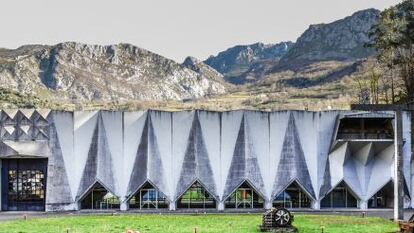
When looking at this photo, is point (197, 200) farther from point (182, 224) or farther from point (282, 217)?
point (282, 217)

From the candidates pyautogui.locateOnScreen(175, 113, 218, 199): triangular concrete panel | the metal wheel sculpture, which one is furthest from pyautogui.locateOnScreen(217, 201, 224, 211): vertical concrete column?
the metal wheel sculpture

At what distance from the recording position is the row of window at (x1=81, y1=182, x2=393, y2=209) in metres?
61.3

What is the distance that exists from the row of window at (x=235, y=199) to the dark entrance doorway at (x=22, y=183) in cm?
402

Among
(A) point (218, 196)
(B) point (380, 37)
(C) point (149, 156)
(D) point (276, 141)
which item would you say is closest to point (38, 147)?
(C) point (149, 156)

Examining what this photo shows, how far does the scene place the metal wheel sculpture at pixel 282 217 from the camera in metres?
41.2

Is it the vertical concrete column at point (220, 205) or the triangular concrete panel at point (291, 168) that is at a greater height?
the triangular concrete panel at point (291, 168)

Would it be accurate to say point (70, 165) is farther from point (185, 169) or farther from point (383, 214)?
point (383, 214)

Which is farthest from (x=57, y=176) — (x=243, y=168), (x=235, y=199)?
(x=243, y=168)

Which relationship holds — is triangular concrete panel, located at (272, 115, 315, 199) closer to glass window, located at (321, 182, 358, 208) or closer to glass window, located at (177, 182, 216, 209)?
glass window, located at (321, 182, 358, 208)

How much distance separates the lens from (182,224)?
152 feet

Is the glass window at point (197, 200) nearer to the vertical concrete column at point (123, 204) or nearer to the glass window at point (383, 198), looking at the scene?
the vertical concrete column at point (123, 204)

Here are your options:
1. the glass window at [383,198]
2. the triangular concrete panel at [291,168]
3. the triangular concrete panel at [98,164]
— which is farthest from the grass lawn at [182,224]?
the glass window at [383,198]

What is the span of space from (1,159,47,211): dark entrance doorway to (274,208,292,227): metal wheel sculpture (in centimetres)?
2632

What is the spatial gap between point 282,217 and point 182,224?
7.97 metres
